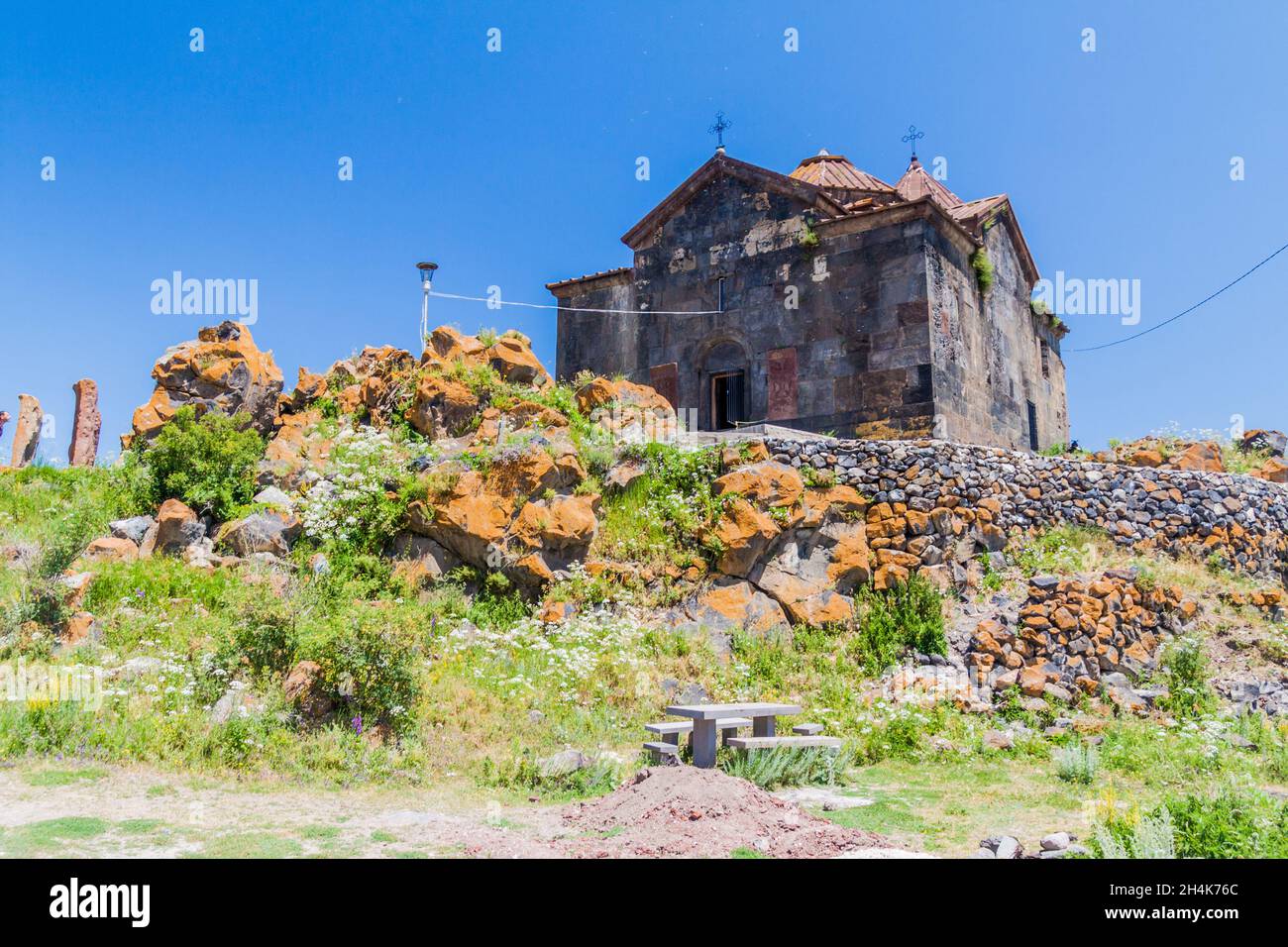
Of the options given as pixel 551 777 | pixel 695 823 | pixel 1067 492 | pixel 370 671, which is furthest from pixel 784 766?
pixel 1067 492

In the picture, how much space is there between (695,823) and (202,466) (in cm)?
922

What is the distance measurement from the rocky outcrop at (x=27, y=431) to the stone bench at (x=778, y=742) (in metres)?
18.3

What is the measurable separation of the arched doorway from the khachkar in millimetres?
12833

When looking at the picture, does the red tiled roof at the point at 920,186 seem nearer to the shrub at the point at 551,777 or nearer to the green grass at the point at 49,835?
the shrub at the point at 551,777

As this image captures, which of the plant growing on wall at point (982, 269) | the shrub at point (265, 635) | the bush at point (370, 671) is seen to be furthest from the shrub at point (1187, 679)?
the shrub at point (265, 635)

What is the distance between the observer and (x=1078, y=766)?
683 cm

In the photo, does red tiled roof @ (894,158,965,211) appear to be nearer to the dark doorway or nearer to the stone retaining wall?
the dark doorway

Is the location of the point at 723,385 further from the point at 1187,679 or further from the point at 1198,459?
the point at 1187,679

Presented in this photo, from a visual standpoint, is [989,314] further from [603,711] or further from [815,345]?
[603,711]

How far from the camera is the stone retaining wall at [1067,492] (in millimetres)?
11273

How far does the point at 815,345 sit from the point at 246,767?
11161 millimetres

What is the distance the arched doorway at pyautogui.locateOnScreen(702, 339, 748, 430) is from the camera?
16.0 m

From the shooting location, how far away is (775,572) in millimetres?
10586

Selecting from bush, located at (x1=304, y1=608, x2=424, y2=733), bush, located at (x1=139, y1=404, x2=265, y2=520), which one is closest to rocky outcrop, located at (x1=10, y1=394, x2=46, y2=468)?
bush, located at (x1=139, y1=404, x2=265, y2=520)
